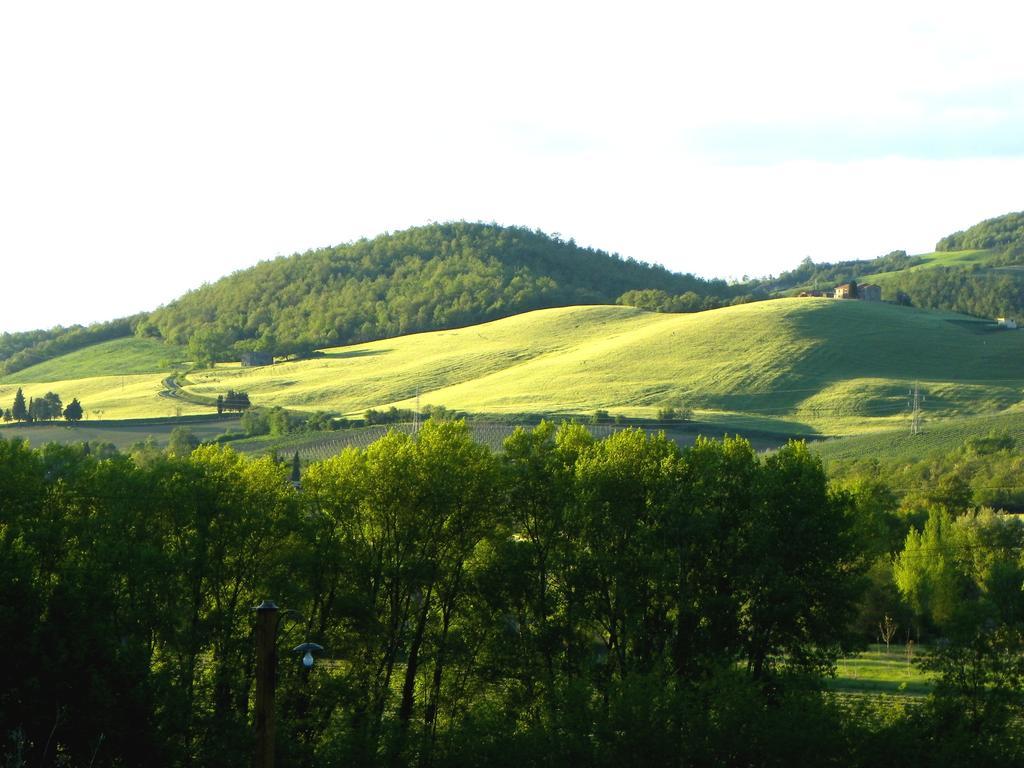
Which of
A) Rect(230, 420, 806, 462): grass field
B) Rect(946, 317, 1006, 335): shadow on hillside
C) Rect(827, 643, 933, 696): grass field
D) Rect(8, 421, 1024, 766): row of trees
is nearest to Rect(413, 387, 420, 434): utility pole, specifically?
Rect(230, 420, 806, 462): grass field

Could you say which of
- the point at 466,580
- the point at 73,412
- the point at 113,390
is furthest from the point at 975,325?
the point at 466,580

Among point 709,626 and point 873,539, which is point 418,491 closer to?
point 709,626

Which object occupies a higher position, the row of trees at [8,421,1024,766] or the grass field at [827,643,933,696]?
the row of trees at [8,421,1024,766]

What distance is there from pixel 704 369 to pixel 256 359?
7504 centimetres

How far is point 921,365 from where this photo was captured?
149000 millimetres

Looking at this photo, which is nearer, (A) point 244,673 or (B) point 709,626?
(A) point 244,673

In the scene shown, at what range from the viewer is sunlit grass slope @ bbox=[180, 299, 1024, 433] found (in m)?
133

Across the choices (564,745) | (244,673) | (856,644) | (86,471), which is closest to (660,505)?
(856,644)

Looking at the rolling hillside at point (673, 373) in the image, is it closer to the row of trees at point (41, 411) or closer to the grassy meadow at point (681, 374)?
the grassy meadow at point (681, 374)

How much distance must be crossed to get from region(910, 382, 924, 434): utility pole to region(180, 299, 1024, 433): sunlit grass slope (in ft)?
4.38

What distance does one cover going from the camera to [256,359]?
19275 cm

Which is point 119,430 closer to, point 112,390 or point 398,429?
point 398,429

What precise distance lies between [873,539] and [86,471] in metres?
36.9

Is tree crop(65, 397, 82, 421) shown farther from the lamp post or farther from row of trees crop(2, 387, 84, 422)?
the lamp post
